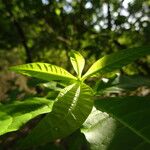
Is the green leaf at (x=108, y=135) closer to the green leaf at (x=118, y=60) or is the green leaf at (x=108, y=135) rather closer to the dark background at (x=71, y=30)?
the green leaf at (x=118, y=60)

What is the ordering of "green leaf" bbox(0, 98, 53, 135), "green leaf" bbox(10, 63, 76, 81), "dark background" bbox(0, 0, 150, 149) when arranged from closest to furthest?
"green leaf" bbox(0, 98, 53, 135) < "green leaf" bbox(10, 63, 76, 81) < "dark background" bbox(0, 0, 150, 149)

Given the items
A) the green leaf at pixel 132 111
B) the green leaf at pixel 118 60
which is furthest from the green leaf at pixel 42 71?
the green leaf at pixel 132 111

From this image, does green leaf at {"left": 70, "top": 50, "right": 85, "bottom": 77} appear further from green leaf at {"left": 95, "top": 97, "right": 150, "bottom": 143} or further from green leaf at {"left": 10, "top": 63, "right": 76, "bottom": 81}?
green leaf at {"left": 95, "top": 97, "right": 150, "bottom": 143}

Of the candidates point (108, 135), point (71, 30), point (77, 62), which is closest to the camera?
point (108, 135)

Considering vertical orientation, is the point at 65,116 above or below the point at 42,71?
below

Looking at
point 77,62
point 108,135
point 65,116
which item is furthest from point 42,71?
point 108,135

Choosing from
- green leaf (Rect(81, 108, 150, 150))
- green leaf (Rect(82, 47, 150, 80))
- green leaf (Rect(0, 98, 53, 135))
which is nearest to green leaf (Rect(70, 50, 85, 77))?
green leaf (Rect(82, 47, 150, 80))

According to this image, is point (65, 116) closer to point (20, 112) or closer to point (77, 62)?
point (20, 112)
